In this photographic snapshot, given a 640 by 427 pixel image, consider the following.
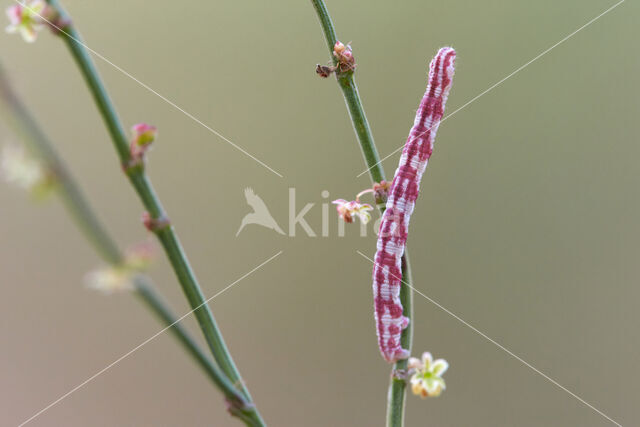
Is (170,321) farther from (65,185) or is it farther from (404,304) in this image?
(404,304)

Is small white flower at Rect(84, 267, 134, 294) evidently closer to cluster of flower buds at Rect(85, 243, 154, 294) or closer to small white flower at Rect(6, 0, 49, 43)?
cluster of flower buds at Rect(85, 243, 154, 294)

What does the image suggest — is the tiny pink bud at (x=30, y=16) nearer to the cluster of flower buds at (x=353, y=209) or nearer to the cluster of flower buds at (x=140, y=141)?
the cluster of flower buds at (x=140, y=141)

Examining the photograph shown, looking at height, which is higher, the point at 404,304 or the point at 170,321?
the point at 170,321

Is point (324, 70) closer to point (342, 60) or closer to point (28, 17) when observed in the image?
point (342, 60)

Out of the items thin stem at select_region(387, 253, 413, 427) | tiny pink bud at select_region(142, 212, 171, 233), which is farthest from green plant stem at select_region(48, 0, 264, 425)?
thin stem at select_region(387, 253, 413, 427)

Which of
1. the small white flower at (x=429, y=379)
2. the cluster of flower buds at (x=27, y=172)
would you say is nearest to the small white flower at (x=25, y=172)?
the cluster of flower buds at (x=27, y=172)

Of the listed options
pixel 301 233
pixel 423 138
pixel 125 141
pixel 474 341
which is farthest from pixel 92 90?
pixel 474 341
